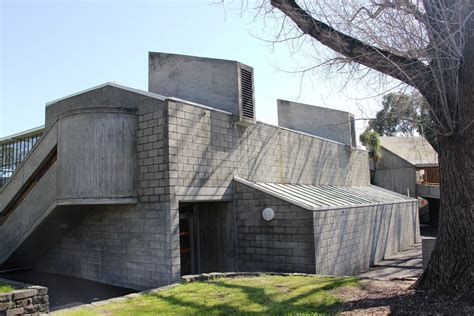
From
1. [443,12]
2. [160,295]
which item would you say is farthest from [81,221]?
[443,12]

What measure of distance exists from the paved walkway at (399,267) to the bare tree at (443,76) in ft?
18.1

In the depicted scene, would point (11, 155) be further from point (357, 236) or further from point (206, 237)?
point (357, 236)

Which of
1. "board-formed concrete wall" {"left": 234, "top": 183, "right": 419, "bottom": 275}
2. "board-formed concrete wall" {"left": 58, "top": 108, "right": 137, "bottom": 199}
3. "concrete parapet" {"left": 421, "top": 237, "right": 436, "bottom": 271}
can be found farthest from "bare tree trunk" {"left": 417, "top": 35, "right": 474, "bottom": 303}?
"board-formed concrete wall" {"left": 58, "top": 108, "right": 137, "bottom": 199}

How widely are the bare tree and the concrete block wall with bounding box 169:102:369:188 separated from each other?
490 centimetres

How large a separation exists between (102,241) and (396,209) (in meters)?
12.7

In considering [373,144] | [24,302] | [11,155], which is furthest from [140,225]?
[373,144]

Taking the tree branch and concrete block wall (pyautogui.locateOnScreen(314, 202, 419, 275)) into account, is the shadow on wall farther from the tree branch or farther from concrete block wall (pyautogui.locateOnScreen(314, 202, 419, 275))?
the tree branch

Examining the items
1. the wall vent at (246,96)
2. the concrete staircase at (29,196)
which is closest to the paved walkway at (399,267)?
the wall vent at (246,96)

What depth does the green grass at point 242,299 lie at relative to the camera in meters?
6.27

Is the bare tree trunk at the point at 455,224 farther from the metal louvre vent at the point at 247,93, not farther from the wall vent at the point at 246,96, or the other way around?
the metal louvre vent at the point at 247,93

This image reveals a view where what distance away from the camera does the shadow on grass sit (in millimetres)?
6105

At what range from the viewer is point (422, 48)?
20.1 feet

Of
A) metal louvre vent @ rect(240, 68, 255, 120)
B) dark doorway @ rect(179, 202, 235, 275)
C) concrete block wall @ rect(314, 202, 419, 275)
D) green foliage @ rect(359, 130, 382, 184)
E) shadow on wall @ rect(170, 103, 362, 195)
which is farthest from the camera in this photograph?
green foliage @ rect(359, 130, 382, 184)

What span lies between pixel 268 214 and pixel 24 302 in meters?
6.23
